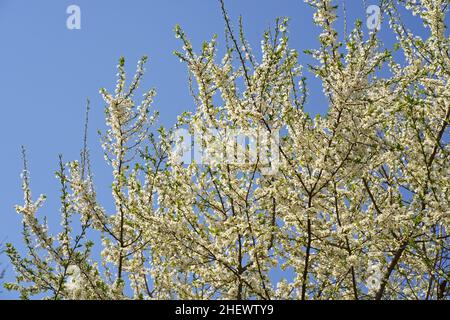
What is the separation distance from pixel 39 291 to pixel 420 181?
530 centimetres

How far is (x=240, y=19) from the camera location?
5855 millimetres

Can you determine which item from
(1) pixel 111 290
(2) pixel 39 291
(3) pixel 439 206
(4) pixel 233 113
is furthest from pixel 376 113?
(2) pixel 39 291

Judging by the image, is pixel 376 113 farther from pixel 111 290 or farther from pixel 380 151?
pixel 111 290

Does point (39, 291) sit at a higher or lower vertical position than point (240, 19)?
lower

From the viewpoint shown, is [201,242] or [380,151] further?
[380,151]

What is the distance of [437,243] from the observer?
20.8 feet

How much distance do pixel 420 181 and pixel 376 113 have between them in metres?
1.31

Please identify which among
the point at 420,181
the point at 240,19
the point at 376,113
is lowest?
the point at 420,181
